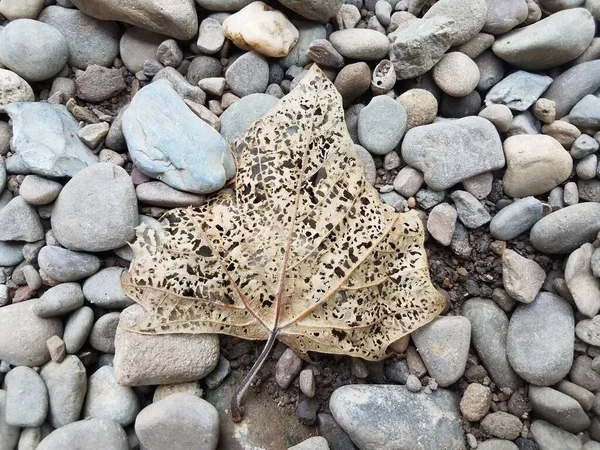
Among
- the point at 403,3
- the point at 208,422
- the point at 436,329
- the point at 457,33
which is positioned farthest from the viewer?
the point at 403,3

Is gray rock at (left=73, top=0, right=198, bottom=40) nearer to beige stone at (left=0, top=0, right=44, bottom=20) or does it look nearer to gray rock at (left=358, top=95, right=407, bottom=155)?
beige stone at (left=0, top=0, right=44, bottom=20)

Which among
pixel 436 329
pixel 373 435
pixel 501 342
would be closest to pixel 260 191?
pixel 436 329

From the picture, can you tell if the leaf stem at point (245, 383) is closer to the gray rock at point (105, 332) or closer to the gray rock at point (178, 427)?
the gray rock at point (178, 427)

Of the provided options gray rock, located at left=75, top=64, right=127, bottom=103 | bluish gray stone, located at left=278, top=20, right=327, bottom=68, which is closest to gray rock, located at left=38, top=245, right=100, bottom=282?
gray rock, located at left=75, top=64, right=127, bottom=103

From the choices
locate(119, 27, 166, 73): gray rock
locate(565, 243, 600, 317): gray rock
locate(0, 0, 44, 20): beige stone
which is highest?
locate(0, 0, 44, 20): beige stone

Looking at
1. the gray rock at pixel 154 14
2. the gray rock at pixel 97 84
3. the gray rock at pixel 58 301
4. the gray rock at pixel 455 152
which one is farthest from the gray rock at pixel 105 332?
the gray rock at pixel 455 152

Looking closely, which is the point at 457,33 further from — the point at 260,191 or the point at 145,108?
the point at 145,108
